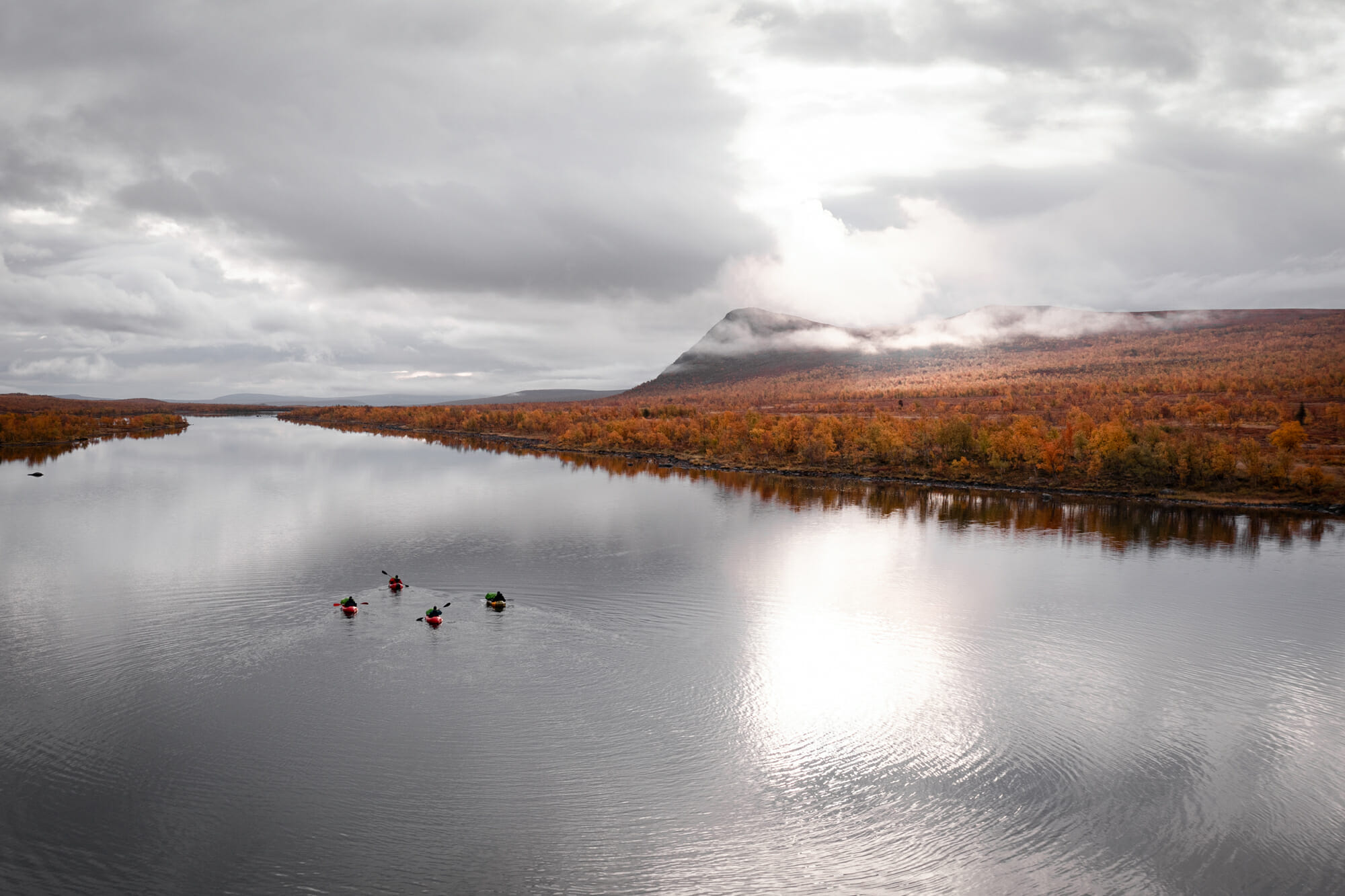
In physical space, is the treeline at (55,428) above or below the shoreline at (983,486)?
above

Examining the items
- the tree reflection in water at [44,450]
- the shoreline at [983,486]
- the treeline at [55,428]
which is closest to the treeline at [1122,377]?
the shoreline at [983,486]

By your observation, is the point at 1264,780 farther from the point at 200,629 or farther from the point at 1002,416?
the point at 1002,416

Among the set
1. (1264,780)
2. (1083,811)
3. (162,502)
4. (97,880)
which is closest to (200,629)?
(97,880)

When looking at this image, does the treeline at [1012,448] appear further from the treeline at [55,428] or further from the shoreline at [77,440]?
the treeline at [55,428]

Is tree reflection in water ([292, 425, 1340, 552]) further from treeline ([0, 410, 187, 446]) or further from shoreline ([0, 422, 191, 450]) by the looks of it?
treeline ([0, 410, 187, 446])

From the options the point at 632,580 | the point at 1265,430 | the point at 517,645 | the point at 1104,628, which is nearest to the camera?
the point at 517,645
